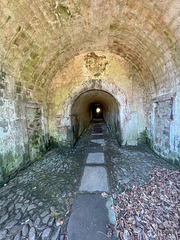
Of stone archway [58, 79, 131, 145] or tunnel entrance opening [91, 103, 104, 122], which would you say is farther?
tunnel entrance opening [91, 103, 104, 122]

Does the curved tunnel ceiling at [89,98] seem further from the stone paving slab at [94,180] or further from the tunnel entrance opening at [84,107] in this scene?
the stone paving slab at [94,180]

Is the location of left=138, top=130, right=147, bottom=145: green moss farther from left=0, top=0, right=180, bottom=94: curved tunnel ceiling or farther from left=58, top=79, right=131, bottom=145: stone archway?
left=0, top=0, right=180, bottom=94: curved tunnel ceiling

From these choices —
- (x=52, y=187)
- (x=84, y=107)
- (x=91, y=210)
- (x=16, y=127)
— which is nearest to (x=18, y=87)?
(x=16, y=127)

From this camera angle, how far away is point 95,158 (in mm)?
3795

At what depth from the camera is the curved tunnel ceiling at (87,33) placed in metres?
2.18

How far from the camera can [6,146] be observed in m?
2.63

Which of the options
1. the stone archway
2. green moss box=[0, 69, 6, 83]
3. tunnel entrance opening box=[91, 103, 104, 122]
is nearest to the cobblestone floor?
the stone archway

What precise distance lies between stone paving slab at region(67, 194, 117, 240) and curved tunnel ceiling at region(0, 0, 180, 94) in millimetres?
3471

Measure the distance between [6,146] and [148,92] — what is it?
16.3 feet

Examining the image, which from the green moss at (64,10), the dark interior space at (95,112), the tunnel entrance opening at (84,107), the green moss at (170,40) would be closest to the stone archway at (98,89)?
the tunnel entrance opening at (84,107)

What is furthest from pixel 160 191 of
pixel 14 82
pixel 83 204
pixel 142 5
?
pixel 14 82

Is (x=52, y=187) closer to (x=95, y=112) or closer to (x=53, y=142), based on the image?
(x=53, y=142)

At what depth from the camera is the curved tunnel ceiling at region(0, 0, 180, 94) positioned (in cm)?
218

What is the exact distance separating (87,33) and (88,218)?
4.49 m
